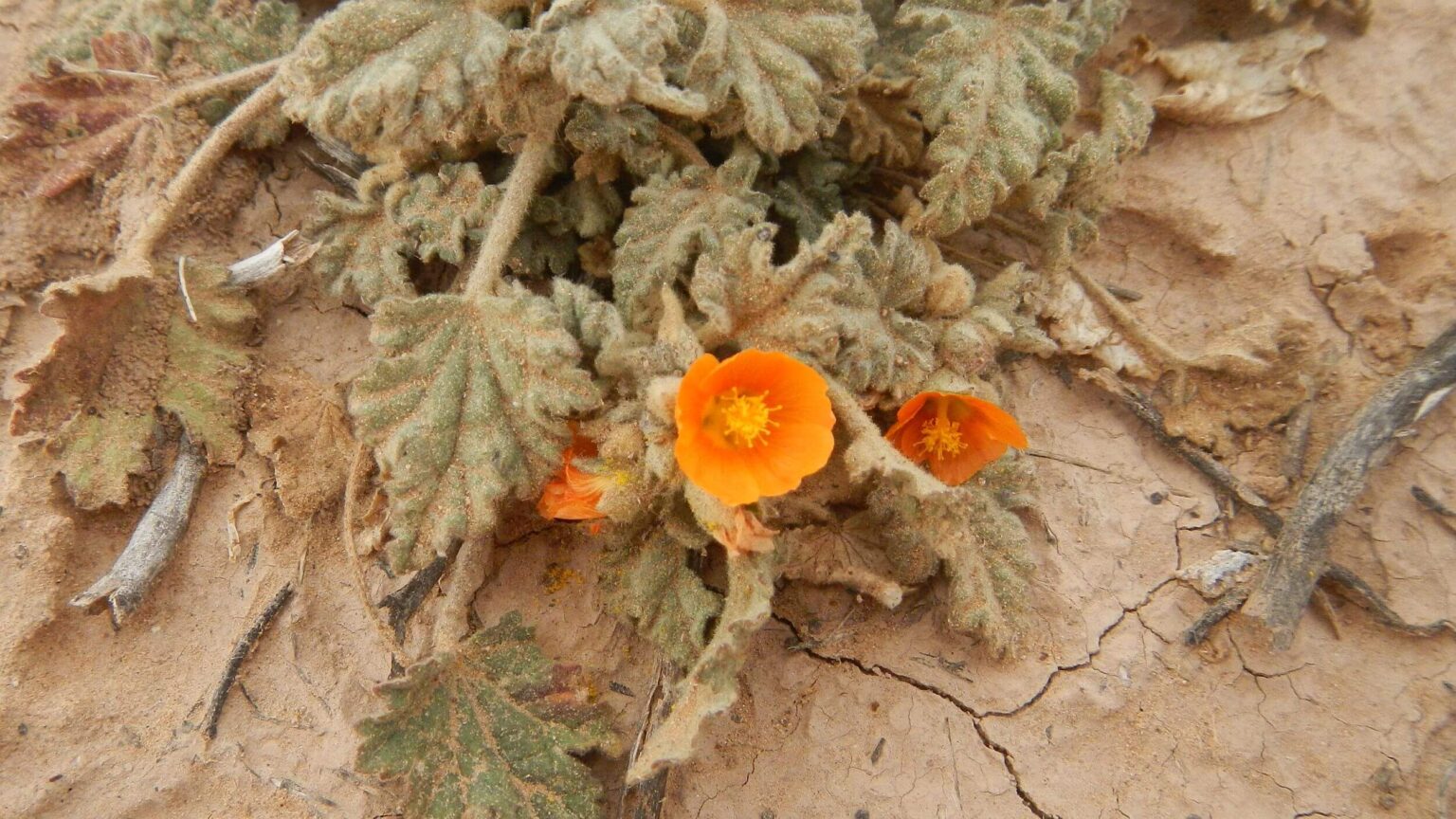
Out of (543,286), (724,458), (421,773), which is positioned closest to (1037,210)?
(724,458)

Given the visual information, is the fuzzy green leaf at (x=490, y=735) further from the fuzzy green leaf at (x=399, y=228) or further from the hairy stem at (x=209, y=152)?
the hairy stem at (x=209, y=152)

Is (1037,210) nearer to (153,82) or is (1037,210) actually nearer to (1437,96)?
(1437,96)

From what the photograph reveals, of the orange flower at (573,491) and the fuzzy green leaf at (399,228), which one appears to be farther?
the fuzzy green leaf at (399,228)

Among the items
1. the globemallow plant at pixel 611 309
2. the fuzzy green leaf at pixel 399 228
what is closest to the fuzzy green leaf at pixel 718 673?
the globemallow plant at pixel 611 309

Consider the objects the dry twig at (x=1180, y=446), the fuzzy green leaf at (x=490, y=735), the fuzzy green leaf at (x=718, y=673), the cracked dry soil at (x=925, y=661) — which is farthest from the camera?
the dry twig at (x=1180, y=446)

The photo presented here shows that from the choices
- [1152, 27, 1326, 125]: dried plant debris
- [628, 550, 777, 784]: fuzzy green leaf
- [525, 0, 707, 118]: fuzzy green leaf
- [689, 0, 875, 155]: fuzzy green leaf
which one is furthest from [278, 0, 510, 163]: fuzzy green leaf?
[1152, 27, 1326, 125]: dried plant debris

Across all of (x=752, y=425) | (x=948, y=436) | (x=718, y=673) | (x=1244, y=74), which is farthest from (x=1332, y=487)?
(x=718, y=673)

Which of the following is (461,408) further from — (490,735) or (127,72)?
(127,72)
